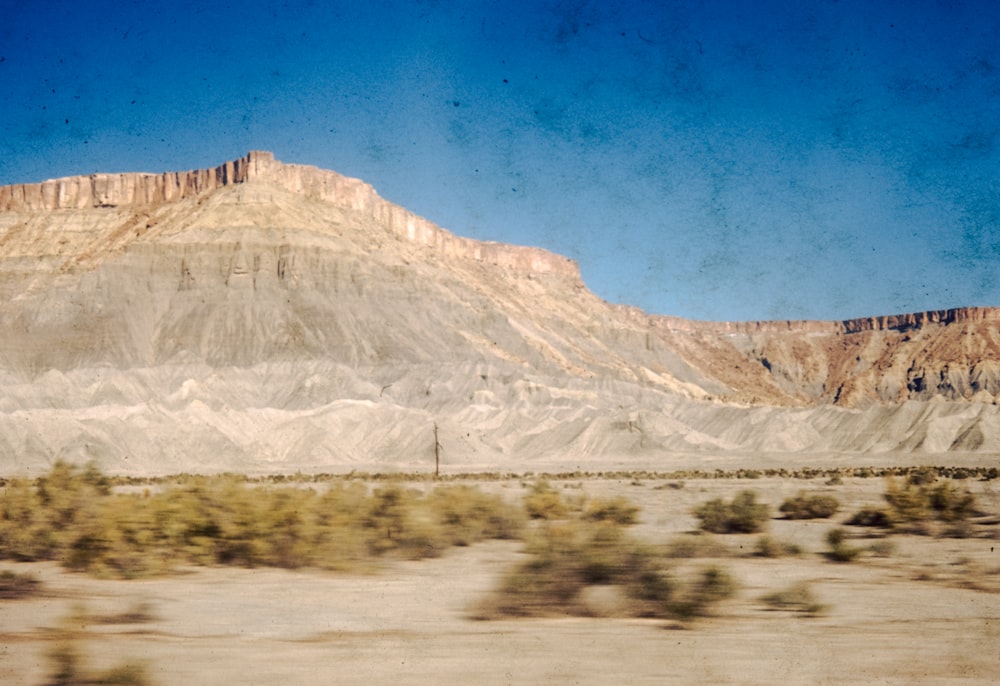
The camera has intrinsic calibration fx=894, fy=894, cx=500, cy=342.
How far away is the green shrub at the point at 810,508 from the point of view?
1909 cm

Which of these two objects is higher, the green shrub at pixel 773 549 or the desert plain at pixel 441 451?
the desert plain at pixel 441 451

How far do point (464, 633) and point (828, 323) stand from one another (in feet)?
628

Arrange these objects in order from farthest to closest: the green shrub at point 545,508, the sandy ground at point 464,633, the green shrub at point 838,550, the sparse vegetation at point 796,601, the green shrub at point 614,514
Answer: the green shrub at point 545,508
the green shrub at point 614,514
the green shrub at point 838,550
the sparse vegetation at point 796,601
the sandy ground at point 464,633

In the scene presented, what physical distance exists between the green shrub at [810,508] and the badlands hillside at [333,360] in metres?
32.5

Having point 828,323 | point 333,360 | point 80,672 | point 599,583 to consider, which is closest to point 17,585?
point 80,672

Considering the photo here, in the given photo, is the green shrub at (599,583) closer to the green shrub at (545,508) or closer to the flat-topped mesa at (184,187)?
the green shrub at (545,508)

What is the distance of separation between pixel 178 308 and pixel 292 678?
3407 inches

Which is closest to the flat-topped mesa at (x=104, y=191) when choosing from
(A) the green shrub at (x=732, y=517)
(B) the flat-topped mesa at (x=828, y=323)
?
(B) the flat-topped mesa at (x=828, y=323)

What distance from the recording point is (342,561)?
11.2m

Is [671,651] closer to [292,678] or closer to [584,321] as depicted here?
[292,678]

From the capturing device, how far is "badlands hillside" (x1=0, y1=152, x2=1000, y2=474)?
57.4 meters

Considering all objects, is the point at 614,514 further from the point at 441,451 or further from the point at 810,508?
the point at 441,451

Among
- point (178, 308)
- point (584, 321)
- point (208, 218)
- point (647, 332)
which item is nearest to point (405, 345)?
point (178, 308)

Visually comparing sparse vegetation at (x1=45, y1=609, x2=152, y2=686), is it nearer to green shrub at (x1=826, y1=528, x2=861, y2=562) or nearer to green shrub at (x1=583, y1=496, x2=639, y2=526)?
green shrub at (x1=826, y1=528, x2=861, y2=562)
